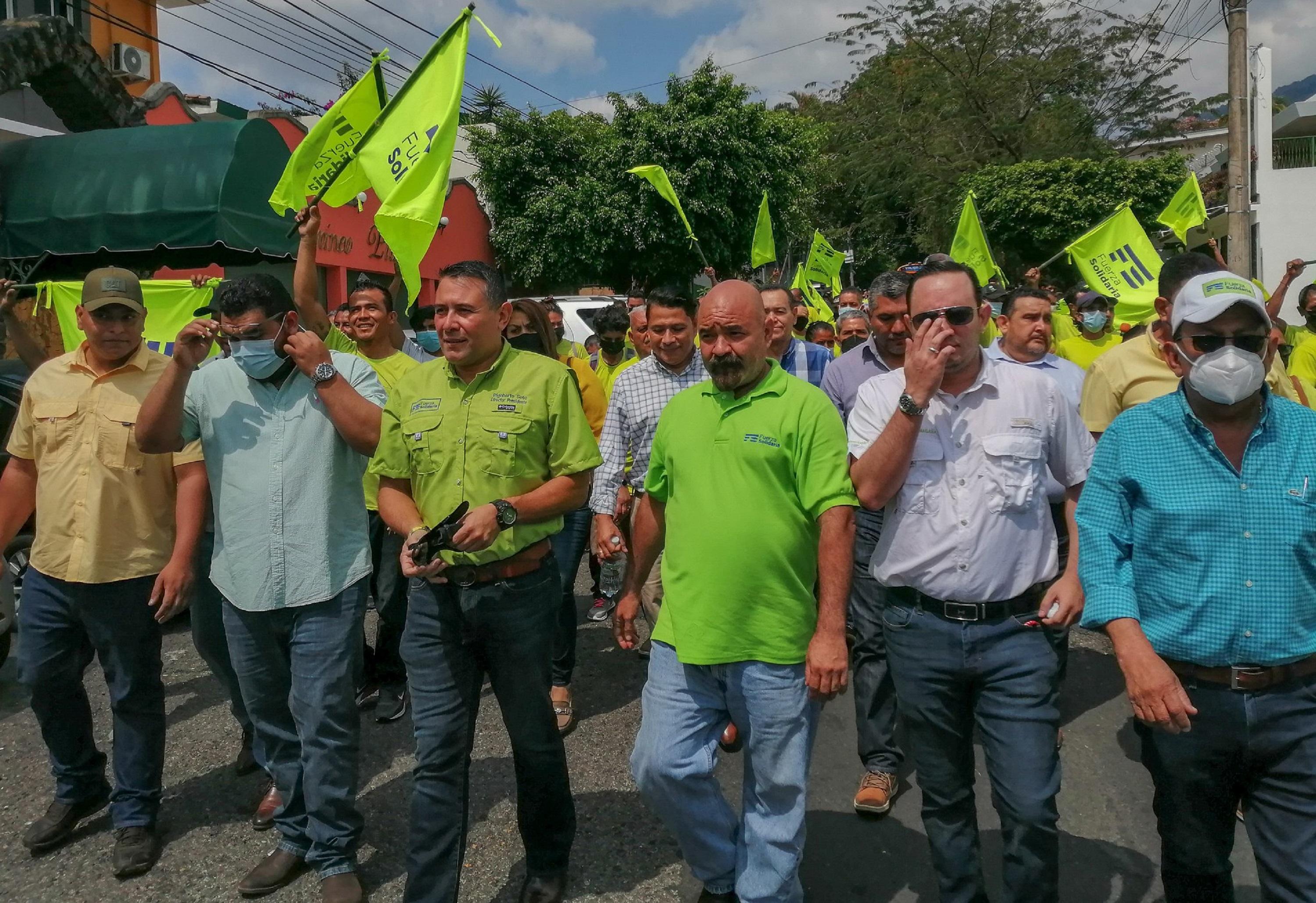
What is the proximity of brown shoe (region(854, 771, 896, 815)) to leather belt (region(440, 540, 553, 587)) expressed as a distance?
5.80 ft

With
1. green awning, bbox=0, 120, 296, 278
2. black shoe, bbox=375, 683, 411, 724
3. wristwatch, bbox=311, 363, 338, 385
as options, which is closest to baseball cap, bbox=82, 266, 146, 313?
wristwatch, bbox=311, 363, 338, 385

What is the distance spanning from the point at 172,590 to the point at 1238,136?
15.0 m

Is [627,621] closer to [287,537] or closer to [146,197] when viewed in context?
[287,537]

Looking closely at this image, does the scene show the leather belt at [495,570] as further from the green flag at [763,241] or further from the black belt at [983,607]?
the green flag at [763,241]

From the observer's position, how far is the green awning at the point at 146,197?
9.21 meters

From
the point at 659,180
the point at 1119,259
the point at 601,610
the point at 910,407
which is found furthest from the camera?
the point at 659,180

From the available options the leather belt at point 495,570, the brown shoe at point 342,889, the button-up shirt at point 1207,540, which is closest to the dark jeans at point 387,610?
the brown shoe at point 342,889

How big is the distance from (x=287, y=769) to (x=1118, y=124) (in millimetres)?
32344

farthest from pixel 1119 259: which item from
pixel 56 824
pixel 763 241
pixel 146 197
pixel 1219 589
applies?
pixel 146 197

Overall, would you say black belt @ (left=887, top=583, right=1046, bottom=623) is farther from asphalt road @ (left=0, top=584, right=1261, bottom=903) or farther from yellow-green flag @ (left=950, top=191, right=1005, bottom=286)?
yellow-green flag @ (left=950, top=191, right=1005, bottom=286)

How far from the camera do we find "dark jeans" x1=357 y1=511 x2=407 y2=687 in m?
5.37

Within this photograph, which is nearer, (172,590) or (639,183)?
(172,590)

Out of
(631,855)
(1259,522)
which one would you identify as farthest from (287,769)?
(1259,522)

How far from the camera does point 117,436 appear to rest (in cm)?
387
